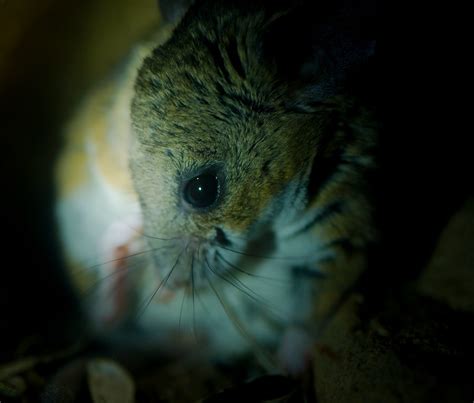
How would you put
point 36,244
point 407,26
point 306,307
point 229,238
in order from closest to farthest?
point 229,238, point 407,26, point 306,307, point 36,244

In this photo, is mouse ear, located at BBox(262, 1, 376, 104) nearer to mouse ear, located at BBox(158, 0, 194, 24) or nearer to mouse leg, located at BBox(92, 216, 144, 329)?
mouse ear, located at BBox(158, 0, 194, 24)

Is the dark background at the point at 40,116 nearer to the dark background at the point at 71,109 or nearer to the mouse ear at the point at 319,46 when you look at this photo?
the dark background at the point at 71,109

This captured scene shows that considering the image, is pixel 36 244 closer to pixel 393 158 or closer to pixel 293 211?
pixel 293 211

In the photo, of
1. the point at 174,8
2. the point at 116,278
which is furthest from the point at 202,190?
the point at 116,278

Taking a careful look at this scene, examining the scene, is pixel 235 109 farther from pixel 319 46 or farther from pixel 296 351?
pixel 296 351

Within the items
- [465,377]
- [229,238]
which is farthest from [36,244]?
[465,377]
